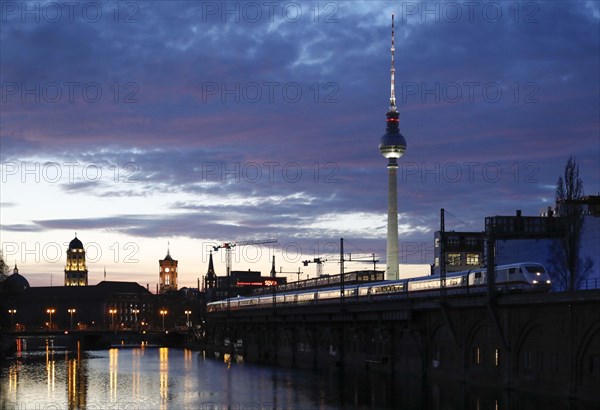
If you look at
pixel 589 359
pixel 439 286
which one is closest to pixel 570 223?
pixel 439 286

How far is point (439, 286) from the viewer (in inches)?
4077

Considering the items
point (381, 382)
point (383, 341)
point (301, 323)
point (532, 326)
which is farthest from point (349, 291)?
point (532, 326)

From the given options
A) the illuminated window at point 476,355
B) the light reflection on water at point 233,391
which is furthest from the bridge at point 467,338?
the light reflection on water at point 233,391

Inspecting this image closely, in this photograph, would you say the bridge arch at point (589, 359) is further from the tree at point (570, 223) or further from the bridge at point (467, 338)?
the tree at point (570, 223)

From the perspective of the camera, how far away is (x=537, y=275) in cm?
9038

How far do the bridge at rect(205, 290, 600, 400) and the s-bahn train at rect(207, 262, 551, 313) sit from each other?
2.67 metres

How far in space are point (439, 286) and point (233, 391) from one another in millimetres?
26151

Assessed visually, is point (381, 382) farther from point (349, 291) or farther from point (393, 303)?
point (349, 291)

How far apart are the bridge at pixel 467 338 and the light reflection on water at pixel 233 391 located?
2.60m

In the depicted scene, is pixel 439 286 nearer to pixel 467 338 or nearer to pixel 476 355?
pixel 467 338

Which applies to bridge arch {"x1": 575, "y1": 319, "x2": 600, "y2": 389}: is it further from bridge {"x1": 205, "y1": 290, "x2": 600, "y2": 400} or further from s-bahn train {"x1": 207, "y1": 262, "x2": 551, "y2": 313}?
s-bahn train {"x1": 207, "y1": 262, "x2": 551, "y2": 313}

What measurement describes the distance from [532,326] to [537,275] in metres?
12.7

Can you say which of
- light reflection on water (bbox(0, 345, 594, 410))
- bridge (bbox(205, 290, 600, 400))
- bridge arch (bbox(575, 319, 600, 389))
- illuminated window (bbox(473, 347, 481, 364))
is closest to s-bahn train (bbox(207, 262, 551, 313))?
bridge (bbox(205, 290, 600, 400))

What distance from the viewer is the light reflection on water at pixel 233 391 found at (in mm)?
77312
